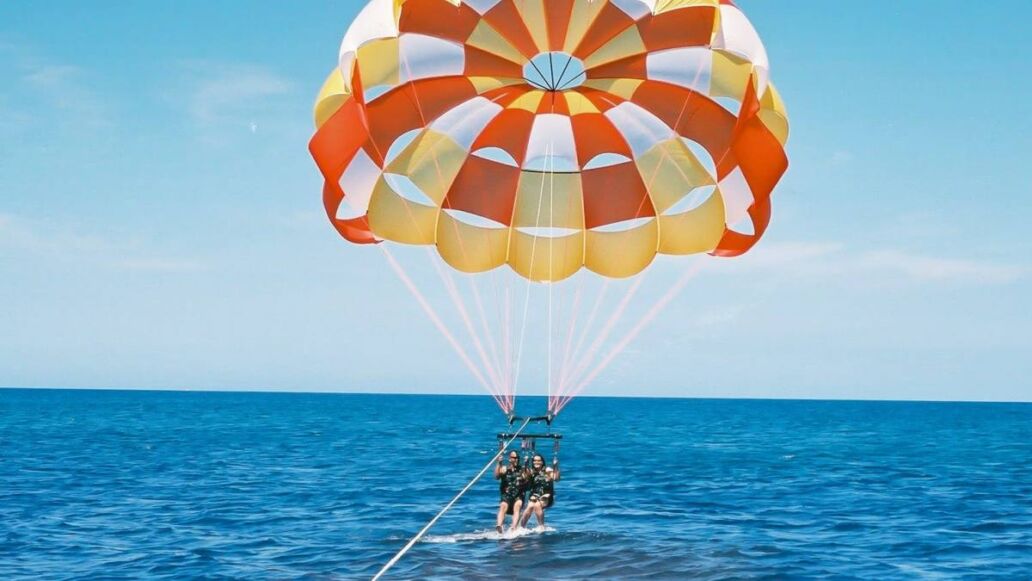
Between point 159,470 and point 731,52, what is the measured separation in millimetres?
25715

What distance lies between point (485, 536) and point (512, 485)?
5.64 ft

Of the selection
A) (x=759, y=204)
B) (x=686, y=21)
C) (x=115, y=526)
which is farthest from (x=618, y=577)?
(x=115, y=526)

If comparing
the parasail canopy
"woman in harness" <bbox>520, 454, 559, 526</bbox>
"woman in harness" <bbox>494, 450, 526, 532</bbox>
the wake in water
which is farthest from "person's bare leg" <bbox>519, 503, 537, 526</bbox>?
the parasail canopy

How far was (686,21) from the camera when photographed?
14227 mm

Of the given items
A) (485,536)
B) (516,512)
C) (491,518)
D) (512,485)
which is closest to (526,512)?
(516,512)

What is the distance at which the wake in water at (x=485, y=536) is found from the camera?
1773cm

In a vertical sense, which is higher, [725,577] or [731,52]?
[731,52]

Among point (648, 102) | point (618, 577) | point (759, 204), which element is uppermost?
point (648, 102)

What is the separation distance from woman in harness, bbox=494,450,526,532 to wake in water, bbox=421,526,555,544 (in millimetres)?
292

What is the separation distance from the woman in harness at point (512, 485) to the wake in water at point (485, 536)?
0.29 metres

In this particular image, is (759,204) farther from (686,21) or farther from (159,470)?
(159,470)

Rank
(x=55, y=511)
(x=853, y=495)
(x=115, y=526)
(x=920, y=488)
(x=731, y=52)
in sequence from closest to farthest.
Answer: (x=731, y=52), (x=115, y=526), (x=55, y=511), (x=853, y=495), (x=920, y=488)

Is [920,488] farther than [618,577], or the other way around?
[920,488]

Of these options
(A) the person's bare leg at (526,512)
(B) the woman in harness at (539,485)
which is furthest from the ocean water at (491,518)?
(B) the woman in harness at (539,485)
